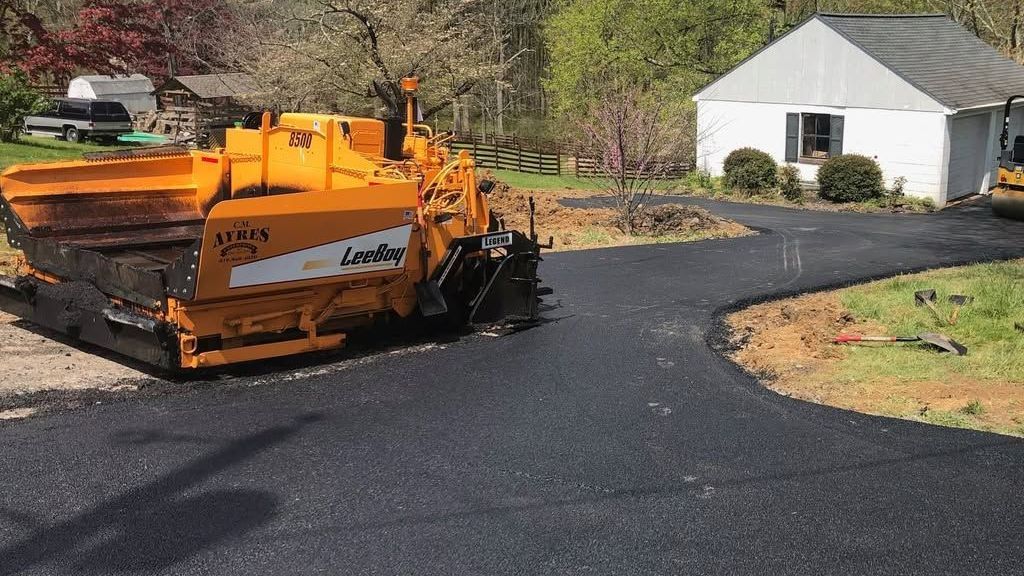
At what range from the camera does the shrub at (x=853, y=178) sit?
25266mm

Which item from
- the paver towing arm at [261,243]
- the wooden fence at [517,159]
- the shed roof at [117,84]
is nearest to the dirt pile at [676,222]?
the paver towing arm at [261,243]

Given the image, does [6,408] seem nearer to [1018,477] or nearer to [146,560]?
[146,560]

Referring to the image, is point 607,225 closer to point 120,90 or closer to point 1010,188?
point 1010,188

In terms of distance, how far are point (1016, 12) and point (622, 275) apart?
94.5 ft

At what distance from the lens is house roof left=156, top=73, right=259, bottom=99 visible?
37250 millimetres

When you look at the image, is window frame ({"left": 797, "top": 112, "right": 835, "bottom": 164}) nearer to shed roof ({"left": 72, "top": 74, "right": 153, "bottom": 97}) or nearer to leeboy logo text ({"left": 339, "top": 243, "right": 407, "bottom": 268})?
leeboy logo text ({"left": 339, "top": 243, "right": 407, "bottom": 268})

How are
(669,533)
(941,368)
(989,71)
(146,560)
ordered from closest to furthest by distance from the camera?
(146,560), (669,533), (941,368), (989,71)

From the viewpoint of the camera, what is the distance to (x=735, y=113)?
29.1 metres

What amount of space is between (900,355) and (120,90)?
40765mm

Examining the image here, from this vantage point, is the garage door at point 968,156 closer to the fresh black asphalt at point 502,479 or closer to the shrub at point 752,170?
the shrub at point 752,170

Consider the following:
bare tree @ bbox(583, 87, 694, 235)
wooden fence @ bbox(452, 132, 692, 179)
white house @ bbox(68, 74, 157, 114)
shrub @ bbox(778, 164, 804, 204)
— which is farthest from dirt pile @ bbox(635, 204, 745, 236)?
white house @ bbox(68, 74, 157, 114)

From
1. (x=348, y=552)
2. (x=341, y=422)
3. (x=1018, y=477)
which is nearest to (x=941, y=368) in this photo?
(x=1018, y=477)

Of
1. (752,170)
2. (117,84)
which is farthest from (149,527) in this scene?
(117,84)

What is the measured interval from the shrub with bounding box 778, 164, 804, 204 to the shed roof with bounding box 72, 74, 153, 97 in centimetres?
2794
